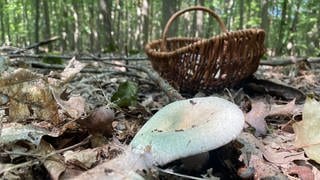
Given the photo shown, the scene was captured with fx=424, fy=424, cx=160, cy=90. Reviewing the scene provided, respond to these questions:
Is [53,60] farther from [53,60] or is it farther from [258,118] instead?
[258,118]

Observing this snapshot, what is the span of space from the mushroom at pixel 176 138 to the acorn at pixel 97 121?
0.12 meters

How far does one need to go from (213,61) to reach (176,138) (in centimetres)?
153

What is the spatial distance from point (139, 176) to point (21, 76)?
703mm

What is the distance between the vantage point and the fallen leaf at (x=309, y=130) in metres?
1.32

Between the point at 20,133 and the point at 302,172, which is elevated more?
the point at 20,133

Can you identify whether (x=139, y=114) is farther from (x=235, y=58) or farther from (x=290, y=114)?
(x=235, y=58)

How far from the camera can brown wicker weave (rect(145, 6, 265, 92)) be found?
2564 mm

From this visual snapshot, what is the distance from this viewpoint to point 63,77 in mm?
1792

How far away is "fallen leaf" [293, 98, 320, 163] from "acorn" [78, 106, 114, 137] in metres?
0.61

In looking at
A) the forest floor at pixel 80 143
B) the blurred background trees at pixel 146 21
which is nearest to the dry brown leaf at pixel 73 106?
the forest floor at pixel 80 143

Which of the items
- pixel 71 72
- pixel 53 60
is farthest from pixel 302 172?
pixel 53 60

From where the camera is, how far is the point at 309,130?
1.35 metres

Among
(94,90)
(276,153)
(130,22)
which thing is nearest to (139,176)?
(276,153)

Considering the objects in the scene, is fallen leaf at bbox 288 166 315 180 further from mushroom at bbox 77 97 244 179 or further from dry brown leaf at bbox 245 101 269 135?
dry brown leaf at bbox 245 101 269 135
